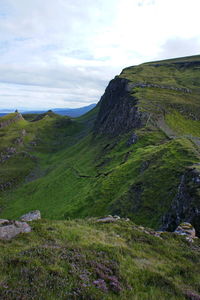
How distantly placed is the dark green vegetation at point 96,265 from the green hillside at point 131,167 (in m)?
7.32

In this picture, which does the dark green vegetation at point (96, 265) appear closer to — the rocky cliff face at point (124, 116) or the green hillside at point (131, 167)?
the green hillside at point (131, 167)

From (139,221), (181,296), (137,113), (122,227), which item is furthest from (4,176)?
(181,296)

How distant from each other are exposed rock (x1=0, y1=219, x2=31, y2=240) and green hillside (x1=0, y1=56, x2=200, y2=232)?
1473 cm

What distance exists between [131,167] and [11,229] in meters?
37.4

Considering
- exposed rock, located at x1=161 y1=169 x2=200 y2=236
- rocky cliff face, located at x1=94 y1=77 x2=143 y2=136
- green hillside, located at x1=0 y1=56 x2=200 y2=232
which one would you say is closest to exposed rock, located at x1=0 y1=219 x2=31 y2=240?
exposed rock, located at x1=161 y1=169 x2=200 y2=236

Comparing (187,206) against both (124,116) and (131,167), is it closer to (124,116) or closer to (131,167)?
(131,167)

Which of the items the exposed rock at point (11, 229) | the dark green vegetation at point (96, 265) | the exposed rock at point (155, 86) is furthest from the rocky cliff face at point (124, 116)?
the exposed rock at point (11, 229)

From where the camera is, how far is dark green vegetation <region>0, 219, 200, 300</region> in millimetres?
8969

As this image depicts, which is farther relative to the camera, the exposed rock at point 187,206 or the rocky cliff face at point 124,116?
the rocky cliff face at point 124,116

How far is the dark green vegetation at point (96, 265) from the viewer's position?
8.97 meters

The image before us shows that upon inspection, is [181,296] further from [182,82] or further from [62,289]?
[182,82]

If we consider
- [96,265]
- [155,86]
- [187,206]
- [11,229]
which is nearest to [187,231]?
[187,206]

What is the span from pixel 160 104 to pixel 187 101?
18.7 meters

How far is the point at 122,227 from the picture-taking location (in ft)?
60.3
